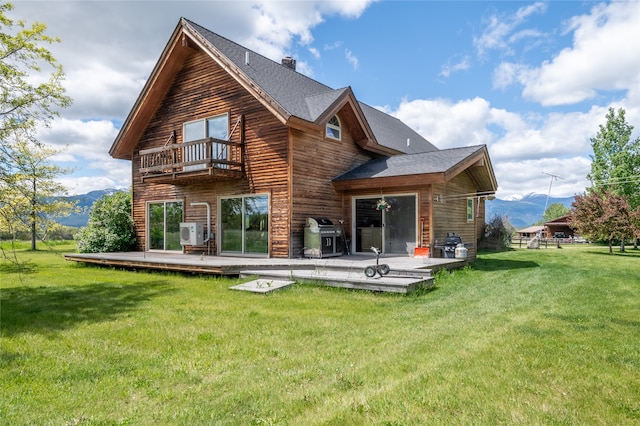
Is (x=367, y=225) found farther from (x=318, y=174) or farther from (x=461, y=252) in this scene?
(x=461, y=252)

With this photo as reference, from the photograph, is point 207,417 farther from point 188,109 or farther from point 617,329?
point 188,109

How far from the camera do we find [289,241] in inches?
420

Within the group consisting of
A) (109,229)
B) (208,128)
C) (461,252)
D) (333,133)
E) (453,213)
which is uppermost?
(208,128)

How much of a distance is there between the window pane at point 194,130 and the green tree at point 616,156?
3323 cm

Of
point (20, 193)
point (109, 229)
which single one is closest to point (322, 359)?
point (20, 193)

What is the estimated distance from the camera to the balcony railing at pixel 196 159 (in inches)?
435

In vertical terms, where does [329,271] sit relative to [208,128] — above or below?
below

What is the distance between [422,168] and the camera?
428 inches

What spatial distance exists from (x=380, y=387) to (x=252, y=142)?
9.52m

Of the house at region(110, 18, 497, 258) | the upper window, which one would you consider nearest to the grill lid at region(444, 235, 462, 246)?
the house at region(110, 18, 497, 258)

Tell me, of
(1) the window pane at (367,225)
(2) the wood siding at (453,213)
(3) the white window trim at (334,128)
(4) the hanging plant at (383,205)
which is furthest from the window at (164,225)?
(2) the wood siding at (453,213)

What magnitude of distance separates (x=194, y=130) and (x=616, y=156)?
36.4 meters

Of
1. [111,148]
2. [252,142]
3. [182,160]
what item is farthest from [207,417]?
[111,148]

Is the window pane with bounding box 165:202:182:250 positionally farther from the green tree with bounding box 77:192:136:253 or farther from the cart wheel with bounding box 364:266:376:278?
the cart wheel with bounding box 364:266:376:278
